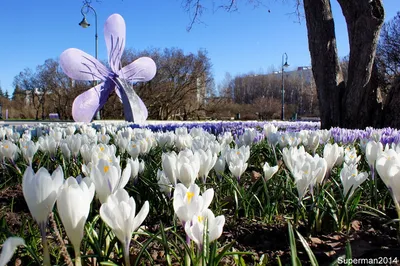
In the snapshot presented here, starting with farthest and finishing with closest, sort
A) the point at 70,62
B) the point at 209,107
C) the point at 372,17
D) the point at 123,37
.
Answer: the point at 209,107
the point at 123,37
the point at 70,62
the point at 372,17

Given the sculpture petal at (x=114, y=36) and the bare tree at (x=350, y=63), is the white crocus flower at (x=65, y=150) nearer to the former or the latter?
the bare tree at (x=350, y=63)

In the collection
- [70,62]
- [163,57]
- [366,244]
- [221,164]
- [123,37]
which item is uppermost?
[163,57]

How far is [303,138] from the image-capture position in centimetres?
279

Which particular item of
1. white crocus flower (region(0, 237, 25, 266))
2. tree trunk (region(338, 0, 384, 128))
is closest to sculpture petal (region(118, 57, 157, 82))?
tree trunk (region(338, 0, 384, 128))

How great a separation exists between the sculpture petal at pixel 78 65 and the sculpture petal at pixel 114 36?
0.80 metres

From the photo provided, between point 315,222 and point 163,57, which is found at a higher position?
point 163,57

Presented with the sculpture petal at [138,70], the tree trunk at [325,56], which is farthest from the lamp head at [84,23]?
the tree trunk at [325,56]

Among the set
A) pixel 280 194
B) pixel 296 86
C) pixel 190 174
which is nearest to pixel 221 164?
pixel 280 194

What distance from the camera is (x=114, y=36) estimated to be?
13.2 metres

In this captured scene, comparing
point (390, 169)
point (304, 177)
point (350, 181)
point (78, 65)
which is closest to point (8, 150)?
point (304, 177)

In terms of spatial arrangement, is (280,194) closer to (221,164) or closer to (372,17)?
(221,164)

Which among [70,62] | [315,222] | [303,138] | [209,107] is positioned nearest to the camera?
[315,222]

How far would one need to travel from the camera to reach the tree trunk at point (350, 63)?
6773 mm

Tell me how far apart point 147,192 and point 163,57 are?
3298 centimetres
